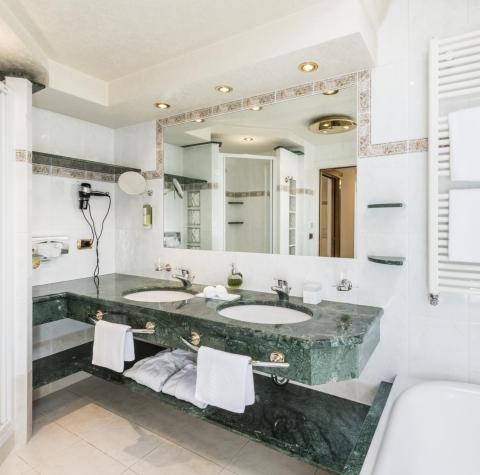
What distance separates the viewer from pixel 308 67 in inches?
70.3

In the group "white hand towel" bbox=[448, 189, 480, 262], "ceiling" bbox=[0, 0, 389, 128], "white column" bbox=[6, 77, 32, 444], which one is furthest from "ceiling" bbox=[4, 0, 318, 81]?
"white hand towel" bbox=[448, 189, 480, 262]

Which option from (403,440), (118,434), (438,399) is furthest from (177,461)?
(438,399)

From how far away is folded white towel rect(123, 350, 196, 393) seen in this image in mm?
1977

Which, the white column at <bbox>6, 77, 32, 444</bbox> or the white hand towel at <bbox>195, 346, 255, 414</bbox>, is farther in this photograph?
the white column at <bbox>6, 77, 32, 444</bbox>

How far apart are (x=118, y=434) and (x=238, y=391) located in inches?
43.9

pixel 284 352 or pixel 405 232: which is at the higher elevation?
pixel 405 232

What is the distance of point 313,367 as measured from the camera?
1.37 m

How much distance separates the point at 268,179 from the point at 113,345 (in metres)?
1.34

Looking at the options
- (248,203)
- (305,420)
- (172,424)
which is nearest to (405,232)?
(248,203)

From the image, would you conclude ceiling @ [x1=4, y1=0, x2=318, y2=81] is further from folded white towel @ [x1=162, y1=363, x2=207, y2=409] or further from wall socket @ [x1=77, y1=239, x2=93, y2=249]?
folded white towel @ [x1=162, y1=363, x2=207, y2=409]

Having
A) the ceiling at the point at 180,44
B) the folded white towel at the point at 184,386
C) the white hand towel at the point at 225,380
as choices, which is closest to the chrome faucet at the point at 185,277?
the folded white towel at the point at 184,386

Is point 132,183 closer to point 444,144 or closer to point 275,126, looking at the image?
point 275,126

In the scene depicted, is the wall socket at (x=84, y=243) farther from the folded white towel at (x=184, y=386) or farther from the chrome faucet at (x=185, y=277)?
the folded white towel at (x=184, y=386)

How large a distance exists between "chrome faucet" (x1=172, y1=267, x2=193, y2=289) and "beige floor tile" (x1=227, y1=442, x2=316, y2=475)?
3.48 ft
